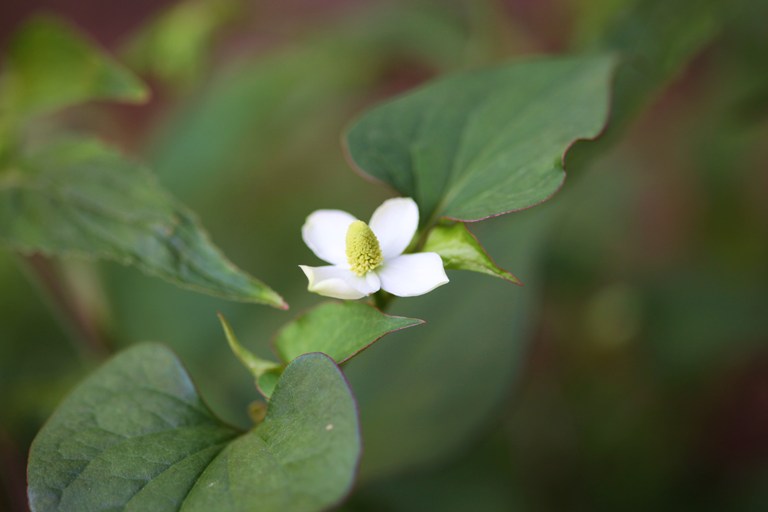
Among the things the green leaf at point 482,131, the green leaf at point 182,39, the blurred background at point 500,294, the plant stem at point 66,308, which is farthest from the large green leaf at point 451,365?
the green leaf at point 182,39

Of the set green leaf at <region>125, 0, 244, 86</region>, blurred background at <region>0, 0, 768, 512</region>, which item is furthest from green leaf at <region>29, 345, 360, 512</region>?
green leaf at <region>125, 0, 244, 86</region>

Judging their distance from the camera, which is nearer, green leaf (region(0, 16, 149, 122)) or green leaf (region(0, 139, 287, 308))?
green leaf (region(0, 139, 287, 308))

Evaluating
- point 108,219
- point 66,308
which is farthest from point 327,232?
point 66,308

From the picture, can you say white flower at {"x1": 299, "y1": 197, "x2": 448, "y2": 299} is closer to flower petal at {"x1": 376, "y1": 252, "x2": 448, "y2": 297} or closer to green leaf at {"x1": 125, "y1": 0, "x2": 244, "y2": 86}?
flower petal at {"x1": 376, "y1": 252, "x2": 448, "y2": 297}

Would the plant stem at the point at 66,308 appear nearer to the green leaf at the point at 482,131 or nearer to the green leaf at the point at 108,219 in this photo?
the green leaf at the point at 108,219

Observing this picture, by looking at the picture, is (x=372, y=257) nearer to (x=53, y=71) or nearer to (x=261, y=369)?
(x=261, y=369)

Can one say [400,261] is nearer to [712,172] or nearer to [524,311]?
[524,311]

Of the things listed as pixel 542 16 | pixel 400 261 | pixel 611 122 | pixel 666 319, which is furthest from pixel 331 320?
pixel 542 16

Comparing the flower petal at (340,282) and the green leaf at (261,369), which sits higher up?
the flower petal at (340,282)
